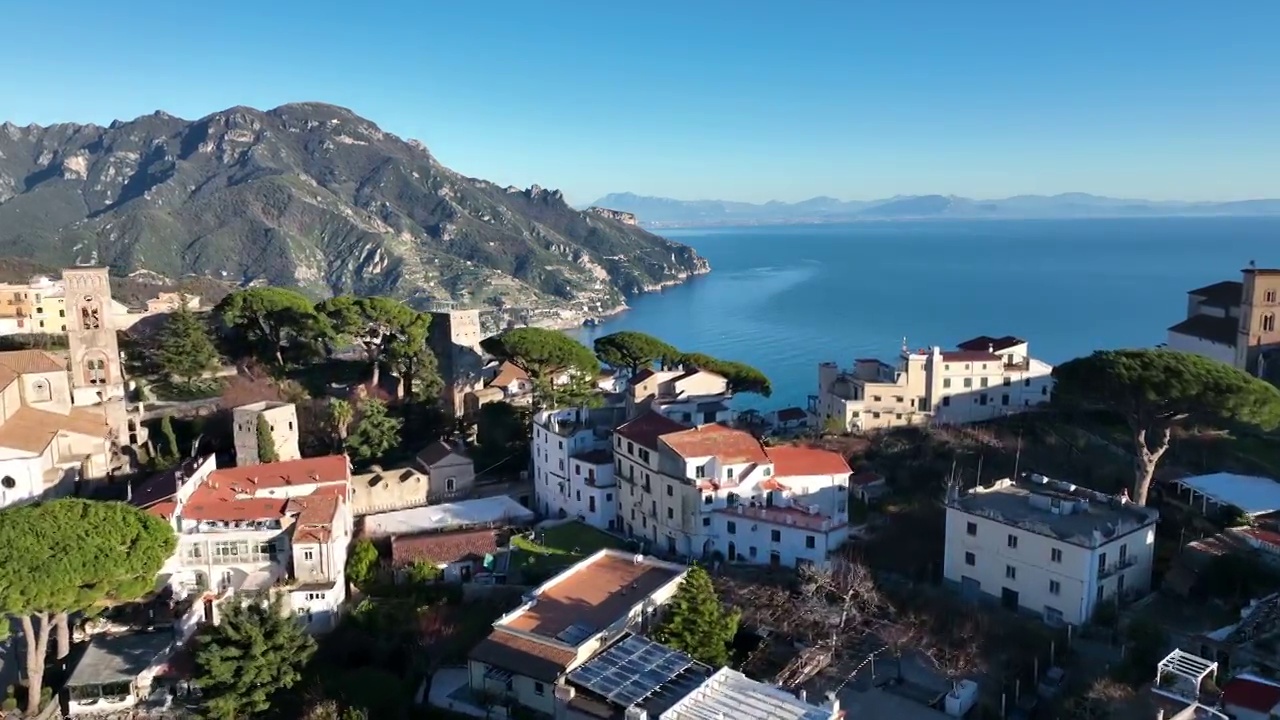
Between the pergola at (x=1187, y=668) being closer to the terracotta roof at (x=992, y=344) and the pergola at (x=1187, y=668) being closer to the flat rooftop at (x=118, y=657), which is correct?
the terracotta roof at (x=992, y=344)

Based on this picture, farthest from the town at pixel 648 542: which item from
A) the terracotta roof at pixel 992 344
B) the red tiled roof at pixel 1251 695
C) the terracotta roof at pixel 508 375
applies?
the terracotta roof at pixel 508 375

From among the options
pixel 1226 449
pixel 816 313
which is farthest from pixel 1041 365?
pixel 816 313

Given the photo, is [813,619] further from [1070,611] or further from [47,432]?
[47,432]

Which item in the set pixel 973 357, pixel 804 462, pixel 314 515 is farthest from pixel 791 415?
pixel 314 515

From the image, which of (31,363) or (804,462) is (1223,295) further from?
(31,363)

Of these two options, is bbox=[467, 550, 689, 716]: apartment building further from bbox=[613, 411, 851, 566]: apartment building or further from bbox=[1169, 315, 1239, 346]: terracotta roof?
bbox=[1169, 315, 1239, 346]: terracotta roof

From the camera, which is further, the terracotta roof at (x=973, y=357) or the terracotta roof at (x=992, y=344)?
the terracotta roof at (x=992, y=344)
